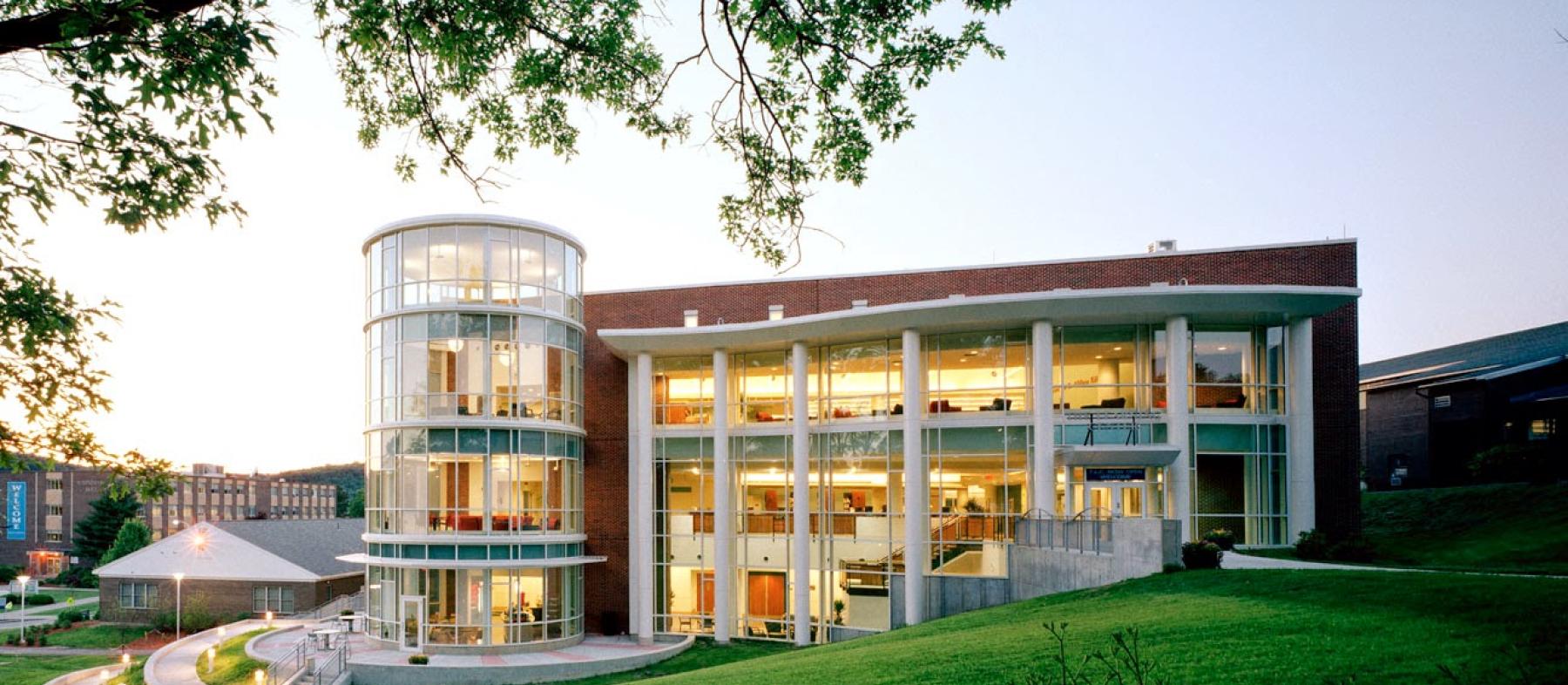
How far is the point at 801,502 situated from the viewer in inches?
1182

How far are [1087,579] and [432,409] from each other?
19919 mm

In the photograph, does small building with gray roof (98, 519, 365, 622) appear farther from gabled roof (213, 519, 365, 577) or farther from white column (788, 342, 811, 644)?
white column (788, 342, 811, 644)

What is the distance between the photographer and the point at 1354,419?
2838cm

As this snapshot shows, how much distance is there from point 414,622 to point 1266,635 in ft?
83.3

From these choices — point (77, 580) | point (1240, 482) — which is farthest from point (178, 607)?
point (77, 580)

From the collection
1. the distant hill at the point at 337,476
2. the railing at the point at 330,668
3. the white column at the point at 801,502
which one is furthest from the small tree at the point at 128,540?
the distant hill at the point at 337,476

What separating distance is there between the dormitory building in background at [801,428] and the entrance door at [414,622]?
0.10m

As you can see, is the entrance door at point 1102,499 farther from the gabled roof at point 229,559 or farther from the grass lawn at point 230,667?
the gabled roof at point 229,559

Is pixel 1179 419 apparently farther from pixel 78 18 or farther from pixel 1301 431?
pixel 78 18

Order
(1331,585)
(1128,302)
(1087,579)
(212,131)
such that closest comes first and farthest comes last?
(212,131)
(1331,585)
(1087,579)
(1128,302)

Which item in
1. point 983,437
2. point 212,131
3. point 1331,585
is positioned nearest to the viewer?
point 212,131

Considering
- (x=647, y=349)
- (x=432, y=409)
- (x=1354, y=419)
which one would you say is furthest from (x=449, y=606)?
(x=1354, y=419)

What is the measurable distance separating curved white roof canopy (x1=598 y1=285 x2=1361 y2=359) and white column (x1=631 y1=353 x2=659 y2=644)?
402 centimetres

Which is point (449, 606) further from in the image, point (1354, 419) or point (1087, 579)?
point (1354, 419)
